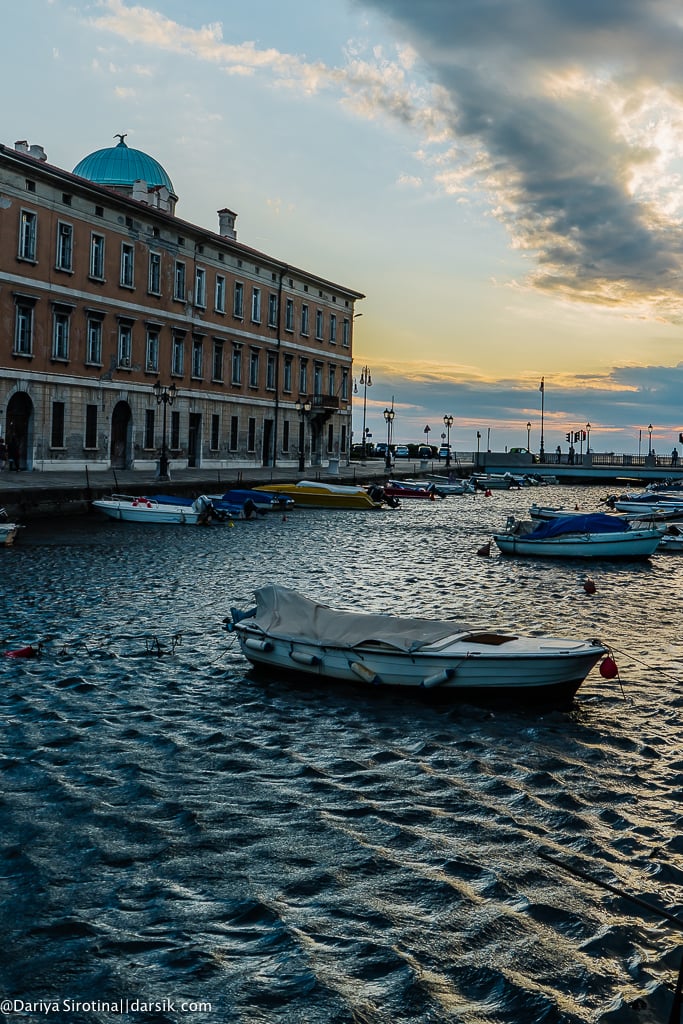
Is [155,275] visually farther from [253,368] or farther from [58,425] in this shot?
[253,368]

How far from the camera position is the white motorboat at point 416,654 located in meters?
11.4

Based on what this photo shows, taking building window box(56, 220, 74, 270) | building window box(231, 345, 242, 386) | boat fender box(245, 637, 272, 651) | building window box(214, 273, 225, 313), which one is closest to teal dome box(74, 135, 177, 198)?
building window box(214, 273, 225, 313)

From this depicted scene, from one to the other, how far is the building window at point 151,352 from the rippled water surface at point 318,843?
38215mm

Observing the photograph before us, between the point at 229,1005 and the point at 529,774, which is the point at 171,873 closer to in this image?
the point at 229,1005

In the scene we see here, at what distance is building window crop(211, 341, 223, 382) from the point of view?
5884cm

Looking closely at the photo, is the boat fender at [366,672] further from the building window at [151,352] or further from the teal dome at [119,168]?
the teal dome at [119,168]

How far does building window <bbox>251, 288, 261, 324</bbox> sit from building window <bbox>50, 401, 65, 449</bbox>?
2000 centimetres

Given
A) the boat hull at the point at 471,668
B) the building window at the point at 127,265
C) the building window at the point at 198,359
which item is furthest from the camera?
the building window at the point at 198,359

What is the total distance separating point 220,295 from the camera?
58906 millimetres

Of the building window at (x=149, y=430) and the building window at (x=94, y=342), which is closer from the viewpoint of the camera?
the building window at (x=94, y=342)

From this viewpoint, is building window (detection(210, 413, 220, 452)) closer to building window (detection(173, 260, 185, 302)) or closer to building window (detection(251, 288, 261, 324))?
building window (detection(251, 288, 261, 324))

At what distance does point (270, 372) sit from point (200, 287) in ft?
33.6

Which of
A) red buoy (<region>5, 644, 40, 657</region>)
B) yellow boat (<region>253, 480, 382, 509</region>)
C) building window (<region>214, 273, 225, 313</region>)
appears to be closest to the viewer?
red buoy (<region>5, 644, 40, 657</region>)

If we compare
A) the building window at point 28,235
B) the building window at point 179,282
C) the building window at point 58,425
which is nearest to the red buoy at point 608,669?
the building window at point 28,235
